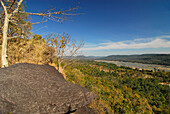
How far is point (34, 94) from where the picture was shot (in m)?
2.53

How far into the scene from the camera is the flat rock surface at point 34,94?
7.43 ft

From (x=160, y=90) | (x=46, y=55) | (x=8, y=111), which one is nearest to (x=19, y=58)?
(x=46, y=55)

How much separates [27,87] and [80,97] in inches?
66.8

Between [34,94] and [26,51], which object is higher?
[26,51]

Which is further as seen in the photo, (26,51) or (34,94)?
(26,51)

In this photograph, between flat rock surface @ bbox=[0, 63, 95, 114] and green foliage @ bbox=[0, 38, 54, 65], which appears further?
green foliage @ bbox=[0, 38, 54, 65]

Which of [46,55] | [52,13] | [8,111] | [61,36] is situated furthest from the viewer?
[46,55]

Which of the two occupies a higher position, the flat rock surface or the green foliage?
the green foliage

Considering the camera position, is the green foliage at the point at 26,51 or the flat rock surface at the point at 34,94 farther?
the green foliage at the point at 26,51

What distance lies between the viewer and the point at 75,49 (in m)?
6.89

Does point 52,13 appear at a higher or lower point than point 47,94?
higher

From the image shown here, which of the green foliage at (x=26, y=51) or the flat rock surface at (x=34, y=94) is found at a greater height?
the green foliage at (x=26, y=51)

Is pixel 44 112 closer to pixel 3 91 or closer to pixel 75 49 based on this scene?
pixel 3 91

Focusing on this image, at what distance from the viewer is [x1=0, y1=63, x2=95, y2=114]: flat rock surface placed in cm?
226
